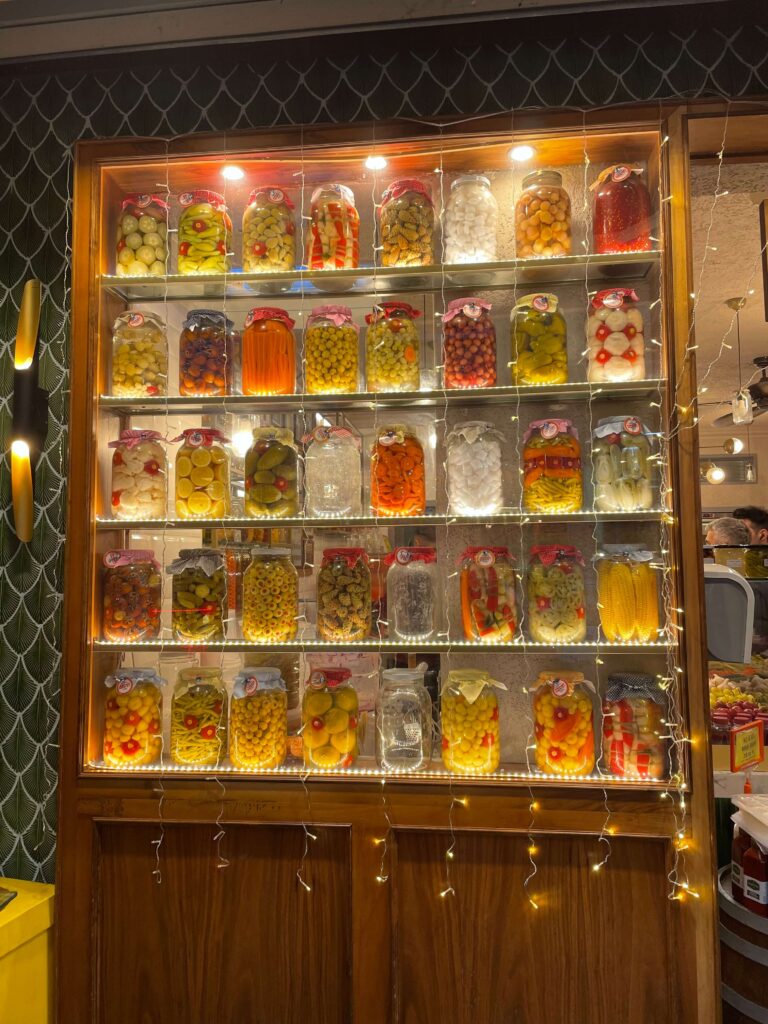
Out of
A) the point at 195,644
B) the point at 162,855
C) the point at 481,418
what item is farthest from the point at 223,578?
the point at 481,418

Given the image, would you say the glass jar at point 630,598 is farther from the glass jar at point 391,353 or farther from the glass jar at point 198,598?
the glass jar at point 198,598

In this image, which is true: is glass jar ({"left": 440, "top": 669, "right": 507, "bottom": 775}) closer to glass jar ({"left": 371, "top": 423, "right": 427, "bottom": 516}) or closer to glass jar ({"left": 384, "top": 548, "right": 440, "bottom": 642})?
glass jar ({"left": 384, "top": 548, "right": 440, "bottom": 642})

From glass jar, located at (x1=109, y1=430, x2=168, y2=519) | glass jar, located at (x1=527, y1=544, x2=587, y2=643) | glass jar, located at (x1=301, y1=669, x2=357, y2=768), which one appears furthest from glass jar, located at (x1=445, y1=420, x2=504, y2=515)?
glass jar, located at (x1=109, y1=430, x2=168, y2=519)

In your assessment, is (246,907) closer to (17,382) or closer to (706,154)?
(17,382)

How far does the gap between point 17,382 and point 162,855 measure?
1500 millimetres

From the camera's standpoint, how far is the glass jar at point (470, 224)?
2.07 metres

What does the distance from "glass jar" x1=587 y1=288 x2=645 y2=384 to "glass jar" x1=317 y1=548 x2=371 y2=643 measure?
88 cm

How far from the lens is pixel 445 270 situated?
2.06 metres

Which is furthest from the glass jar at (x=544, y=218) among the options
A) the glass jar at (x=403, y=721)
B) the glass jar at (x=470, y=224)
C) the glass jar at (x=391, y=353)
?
the glass jar at (x=403, y=721)

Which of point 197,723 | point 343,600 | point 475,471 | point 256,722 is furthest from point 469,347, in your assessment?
point 197,723

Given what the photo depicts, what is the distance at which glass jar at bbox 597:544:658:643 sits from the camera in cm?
194

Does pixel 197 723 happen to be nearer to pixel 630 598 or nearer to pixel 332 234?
pixel 630 598

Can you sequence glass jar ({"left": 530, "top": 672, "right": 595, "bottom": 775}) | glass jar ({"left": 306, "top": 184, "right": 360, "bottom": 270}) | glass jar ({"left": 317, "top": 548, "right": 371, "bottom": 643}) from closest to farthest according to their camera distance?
glass jar ({"left": 530, "top": 672, "right": 595, "bottom": 775}) < glass jar ({"left": 317, "top": 548, "right": 371, "bottom": 643}) < glass jar ({"left": 306, "top": 184, "right": 360, "bottom": 270})

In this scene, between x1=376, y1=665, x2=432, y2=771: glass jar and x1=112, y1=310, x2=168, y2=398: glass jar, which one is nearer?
x1=376, y1=665, x2=432, y2=771: glass jar
